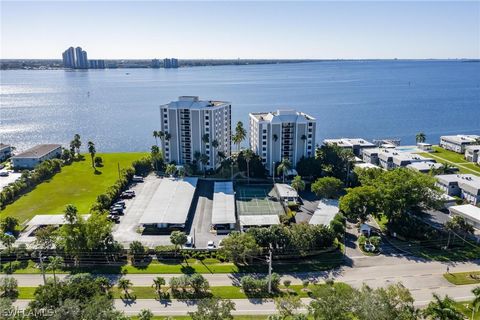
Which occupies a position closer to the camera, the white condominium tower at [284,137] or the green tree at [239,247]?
the green tree at [239,247]

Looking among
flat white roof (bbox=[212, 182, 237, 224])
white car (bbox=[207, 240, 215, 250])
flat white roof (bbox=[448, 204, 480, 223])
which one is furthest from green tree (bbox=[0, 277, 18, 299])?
flat white roof (bbox=[448, 204, 480, 223])

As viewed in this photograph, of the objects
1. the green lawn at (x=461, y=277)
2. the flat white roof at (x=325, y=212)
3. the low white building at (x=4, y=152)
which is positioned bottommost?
the green lawn at (x=461, y=277)

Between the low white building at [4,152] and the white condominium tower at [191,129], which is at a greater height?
Result: the white condominium tower at [191,129]

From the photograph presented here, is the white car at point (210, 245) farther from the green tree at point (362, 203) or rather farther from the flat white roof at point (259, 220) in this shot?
the green tree at point (362, 203)

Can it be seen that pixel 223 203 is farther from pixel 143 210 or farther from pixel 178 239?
pixel 178 239

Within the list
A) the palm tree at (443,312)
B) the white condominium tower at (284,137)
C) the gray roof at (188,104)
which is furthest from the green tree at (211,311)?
the gray roof at (188,104)

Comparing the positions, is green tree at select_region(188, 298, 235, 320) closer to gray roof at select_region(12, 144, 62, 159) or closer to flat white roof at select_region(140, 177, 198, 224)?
flat white roof at select_region(140, 177, 198, 224)
